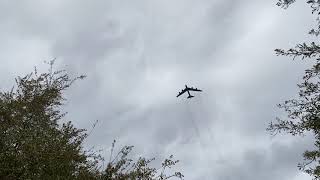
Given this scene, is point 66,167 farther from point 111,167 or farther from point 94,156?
point 94,156

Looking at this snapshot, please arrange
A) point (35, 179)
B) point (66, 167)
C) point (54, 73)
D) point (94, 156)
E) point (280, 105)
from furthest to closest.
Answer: point (54, 73) < point (94, 156) < point (280, 105) < point (66, 167) < point (35, 179)

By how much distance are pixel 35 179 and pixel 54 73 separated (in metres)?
10.1

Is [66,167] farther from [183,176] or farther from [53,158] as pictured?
[183,176]

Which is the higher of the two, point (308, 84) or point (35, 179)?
point (308, 84)

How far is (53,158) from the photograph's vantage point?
16500 millimetres

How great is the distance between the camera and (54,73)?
2506 cm

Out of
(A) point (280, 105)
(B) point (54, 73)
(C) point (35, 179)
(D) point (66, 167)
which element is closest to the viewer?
(C) point (35, 179)

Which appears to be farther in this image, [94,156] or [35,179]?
[94,156]

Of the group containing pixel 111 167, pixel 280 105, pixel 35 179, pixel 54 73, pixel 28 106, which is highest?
pixel 54 73

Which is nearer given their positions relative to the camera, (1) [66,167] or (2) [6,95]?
(1) [66,167]

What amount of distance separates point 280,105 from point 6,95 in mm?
11522

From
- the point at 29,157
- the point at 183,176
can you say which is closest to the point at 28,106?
the point at 29,157

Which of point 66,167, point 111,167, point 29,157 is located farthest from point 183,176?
point 29,157

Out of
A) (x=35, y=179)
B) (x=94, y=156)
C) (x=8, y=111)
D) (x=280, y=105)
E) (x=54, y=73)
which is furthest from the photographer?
→ (x=54, y=73)
